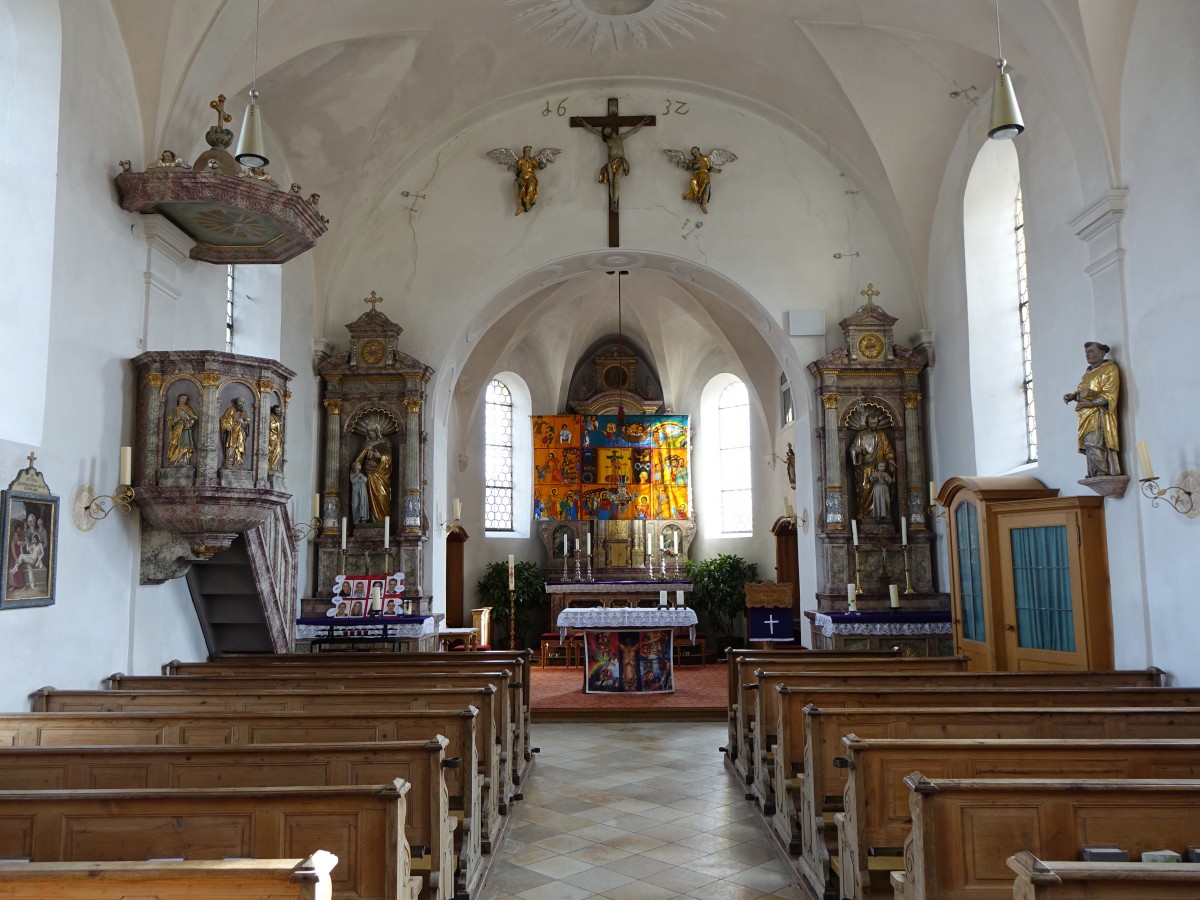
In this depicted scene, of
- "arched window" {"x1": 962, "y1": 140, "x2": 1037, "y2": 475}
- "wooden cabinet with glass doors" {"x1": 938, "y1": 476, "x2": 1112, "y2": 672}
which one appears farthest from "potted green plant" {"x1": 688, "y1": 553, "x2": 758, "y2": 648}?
"wooden cabinet with glass doors" {"x1": 938, "y1": 476, "x2": 1112, "y2": 672}

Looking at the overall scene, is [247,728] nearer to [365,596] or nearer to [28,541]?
[28,541]

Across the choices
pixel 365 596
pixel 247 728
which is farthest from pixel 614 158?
pixel 247 728

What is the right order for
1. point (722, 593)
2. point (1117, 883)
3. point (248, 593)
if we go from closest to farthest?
1. point (1117, 883)
2. point (248, 593)
3. point (722, 593)

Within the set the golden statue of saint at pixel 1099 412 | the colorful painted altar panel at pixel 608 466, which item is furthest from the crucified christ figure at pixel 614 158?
the colorful painted altar panel at pixel 608 466

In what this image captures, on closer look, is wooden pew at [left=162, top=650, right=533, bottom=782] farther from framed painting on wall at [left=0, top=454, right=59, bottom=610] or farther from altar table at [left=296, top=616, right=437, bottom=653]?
altar table at [left=296, top=616, right=437, bottom=653]

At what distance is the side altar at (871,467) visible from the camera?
40.5ft

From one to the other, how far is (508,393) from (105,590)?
43.6 feet

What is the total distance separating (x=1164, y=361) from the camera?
7379mm

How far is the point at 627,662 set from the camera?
12.8 m

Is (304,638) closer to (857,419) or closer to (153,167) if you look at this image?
(153,167)

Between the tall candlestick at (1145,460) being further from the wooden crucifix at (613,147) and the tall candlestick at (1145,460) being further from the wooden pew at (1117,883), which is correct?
the wooden crucifix at (613,147)

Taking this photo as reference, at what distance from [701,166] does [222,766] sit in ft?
34.7

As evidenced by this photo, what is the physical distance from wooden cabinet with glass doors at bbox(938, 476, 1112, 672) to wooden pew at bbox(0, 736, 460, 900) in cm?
626

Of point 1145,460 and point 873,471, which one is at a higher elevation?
point 873,471
